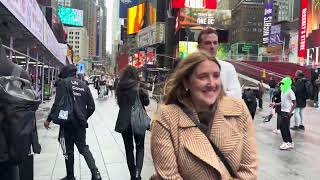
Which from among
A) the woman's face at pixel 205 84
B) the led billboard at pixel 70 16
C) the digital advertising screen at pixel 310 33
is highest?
the led billboard at pixel 70 16

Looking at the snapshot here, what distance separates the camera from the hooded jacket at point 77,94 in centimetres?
691

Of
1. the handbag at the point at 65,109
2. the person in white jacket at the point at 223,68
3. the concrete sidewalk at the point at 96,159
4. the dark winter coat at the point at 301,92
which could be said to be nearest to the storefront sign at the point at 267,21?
the dark winter coat at the point at 301,92

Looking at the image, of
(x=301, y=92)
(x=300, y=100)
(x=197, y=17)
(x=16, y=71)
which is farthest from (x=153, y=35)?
(x=16, y=71)

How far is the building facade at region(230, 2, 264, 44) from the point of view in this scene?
443 feet

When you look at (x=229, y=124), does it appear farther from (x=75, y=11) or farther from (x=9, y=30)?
(x=75, y=11)

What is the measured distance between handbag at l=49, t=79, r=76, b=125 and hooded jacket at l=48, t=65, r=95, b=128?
32 millimetres

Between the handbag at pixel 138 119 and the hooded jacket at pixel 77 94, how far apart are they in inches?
24.2

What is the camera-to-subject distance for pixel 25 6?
1288 cm

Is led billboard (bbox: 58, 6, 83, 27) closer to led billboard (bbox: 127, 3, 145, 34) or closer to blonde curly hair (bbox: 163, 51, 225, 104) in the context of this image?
→ led billboard (bbox: 127, 3, 145, 34)

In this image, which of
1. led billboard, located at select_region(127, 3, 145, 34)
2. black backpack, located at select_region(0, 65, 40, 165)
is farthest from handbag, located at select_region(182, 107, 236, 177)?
led billboard, located at select_region(127, 3, 145, 34)

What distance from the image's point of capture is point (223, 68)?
4.23m

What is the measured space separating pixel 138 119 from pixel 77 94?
2.96 ft

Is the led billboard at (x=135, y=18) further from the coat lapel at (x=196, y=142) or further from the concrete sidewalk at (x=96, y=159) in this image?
the coat lapel at (x=196, y=142)

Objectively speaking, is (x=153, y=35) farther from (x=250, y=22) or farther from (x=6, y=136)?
(x=6, y=136)
